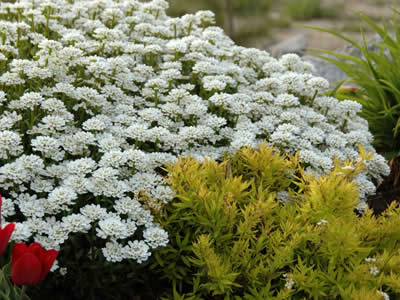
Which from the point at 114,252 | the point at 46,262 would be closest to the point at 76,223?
the point at 114,252

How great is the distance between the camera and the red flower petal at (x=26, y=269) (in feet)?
5.62

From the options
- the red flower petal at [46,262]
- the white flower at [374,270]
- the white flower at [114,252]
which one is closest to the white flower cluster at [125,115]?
the white flower at [114,252]

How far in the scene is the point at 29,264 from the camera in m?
1.72

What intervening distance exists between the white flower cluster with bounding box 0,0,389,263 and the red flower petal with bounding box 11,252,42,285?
346 millimetres

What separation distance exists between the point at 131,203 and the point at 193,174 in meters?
0.31

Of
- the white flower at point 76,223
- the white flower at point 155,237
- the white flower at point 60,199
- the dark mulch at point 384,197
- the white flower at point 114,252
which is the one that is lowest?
the dark mulch at point 384,197

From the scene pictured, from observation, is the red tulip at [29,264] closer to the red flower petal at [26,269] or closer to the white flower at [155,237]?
the red flower petal at [26,269]

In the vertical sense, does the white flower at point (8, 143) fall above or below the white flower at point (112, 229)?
above

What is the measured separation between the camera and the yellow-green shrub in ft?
6.64

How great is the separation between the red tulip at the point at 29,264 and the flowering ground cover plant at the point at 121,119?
314 mm

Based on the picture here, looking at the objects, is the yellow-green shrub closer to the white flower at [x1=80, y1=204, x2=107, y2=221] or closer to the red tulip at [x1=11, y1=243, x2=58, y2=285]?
the white flower at [x1=80, y1=204, x2=107, y2=221]

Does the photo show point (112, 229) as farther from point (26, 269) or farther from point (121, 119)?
point (121, 119)

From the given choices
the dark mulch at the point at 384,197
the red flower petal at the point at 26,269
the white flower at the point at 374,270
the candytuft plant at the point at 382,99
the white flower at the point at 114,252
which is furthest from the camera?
the candytuft plant at the point at 382,99

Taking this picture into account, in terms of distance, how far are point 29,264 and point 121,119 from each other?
3.97 ft
